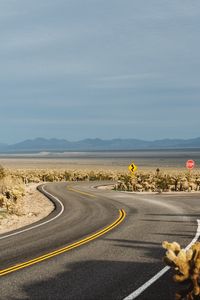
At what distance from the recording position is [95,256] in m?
13.9

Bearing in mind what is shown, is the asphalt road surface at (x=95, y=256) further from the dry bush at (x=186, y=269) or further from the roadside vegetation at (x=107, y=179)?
the roadside vegetation at (x=107, y=179)

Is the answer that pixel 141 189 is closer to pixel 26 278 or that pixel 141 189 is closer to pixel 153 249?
pixel 153 249

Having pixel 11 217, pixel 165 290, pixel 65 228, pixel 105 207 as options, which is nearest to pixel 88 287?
pixel 165 290

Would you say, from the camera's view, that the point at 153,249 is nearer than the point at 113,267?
No

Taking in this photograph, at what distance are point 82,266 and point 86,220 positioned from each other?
9.62 metres

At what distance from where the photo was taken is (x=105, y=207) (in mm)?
27906

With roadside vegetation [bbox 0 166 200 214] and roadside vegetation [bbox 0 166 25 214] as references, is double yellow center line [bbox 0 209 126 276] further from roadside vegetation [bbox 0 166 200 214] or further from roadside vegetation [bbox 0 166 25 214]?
roadside vegetation [bbox 0 166 200 214]

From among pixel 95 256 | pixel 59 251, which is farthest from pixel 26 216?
pixel 95 256

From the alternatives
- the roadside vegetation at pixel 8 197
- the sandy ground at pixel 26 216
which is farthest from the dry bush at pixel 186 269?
the roadside vegetation at pixel 8 197

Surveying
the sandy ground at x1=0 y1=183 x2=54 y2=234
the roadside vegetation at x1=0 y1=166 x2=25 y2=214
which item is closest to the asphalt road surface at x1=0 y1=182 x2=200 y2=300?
the sandy ground at x1=0 y1=183 x2=54 y2=234

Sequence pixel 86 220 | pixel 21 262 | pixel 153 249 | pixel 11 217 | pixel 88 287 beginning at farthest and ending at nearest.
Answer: pixel 11 217, pixel 86 220, pixel 153 249, pixel 21 262, pixel 88 287

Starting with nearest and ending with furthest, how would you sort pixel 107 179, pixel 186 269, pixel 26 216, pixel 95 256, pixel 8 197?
pixel 186 269
pixel 95 256
pixel 26 216
pixel 8 197
pixel 107 179

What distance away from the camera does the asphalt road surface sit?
10.5 metres

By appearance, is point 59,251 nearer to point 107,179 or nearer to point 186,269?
point 186,269
